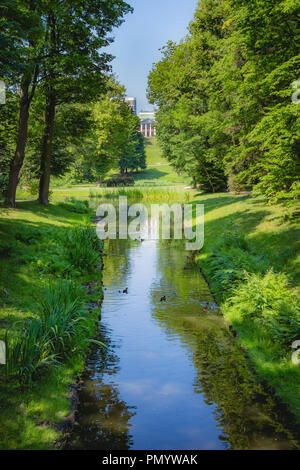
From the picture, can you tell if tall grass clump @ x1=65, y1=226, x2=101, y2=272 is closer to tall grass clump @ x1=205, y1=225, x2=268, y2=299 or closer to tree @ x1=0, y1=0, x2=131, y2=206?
tall grass clump @ x1=205, y1=225, x2=268, y2=299

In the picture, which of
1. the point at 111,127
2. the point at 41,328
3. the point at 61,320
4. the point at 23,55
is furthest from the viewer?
the point at 111,127

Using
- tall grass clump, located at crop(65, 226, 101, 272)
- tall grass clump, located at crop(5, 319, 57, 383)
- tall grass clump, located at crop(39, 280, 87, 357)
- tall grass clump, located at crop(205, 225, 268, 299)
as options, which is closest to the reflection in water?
tall grass clump, located at crop(39, 280, 87, 357)

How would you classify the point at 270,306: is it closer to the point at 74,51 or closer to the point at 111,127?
the point at 74,51

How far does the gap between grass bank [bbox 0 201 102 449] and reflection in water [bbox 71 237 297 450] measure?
0.44 metres

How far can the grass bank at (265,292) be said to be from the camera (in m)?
7.48

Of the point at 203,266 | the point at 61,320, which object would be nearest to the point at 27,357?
the point at 61,320

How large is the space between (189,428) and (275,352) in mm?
2816

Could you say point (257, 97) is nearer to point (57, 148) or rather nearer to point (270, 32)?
point (270, 32)

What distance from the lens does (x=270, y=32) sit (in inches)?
594

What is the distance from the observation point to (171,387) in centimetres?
723

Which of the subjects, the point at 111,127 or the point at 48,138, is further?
the point at 111,127

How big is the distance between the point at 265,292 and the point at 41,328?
547 centimetres

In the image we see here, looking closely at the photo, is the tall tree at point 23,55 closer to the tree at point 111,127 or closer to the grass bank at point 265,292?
the grass bank at point 265,292

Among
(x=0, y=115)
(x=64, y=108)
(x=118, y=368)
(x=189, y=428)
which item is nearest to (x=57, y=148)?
(x=64, y=108)
